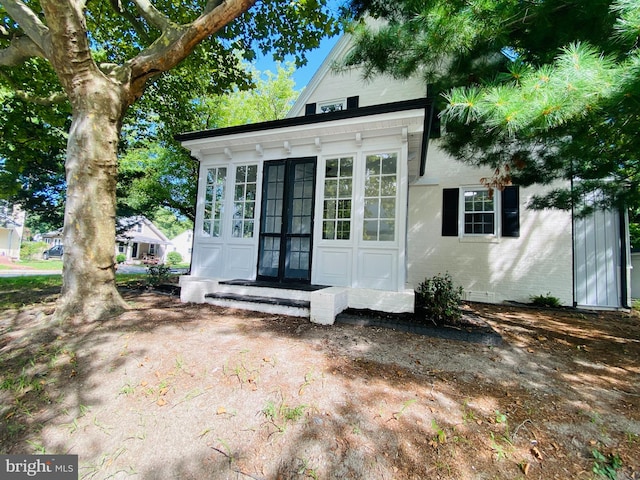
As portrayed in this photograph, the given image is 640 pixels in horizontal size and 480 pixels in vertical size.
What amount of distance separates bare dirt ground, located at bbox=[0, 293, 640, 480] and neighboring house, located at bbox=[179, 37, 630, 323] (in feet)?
4.51

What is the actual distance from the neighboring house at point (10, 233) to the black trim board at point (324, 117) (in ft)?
92.0

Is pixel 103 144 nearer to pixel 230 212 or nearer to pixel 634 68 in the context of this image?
pixel 230 212

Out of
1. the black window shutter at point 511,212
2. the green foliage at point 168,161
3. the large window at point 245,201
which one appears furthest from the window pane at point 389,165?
the green foliage at point 168,161

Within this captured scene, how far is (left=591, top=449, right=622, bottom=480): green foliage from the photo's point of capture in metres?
1.62

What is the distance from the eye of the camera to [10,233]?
2584 centimetres

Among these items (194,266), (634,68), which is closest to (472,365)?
(634,68)

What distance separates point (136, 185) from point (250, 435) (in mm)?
12490

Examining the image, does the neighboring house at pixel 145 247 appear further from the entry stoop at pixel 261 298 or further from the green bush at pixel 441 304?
the green bush at pixel 441 304

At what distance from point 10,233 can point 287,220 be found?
1374 inches

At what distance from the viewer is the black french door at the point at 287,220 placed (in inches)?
214

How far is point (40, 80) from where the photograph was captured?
6852 mm

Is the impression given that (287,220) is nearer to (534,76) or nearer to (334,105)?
(534,76)

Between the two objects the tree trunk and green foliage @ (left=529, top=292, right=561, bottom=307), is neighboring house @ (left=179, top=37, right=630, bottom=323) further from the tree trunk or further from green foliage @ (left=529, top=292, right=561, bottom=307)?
the tree trunk

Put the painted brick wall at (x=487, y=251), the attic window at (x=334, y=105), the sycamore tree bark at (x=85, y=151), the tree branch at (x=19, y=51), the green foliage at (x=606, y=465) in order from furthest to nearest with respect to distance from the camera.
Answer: the attic window at (x=334, y=105)
the painted brick wall at (x=487, y=251)
the tree branch at (x=19, y=51)
the sycamore tree bark at (x=85, y=151)
the green foliage at (x=606, y=465)
